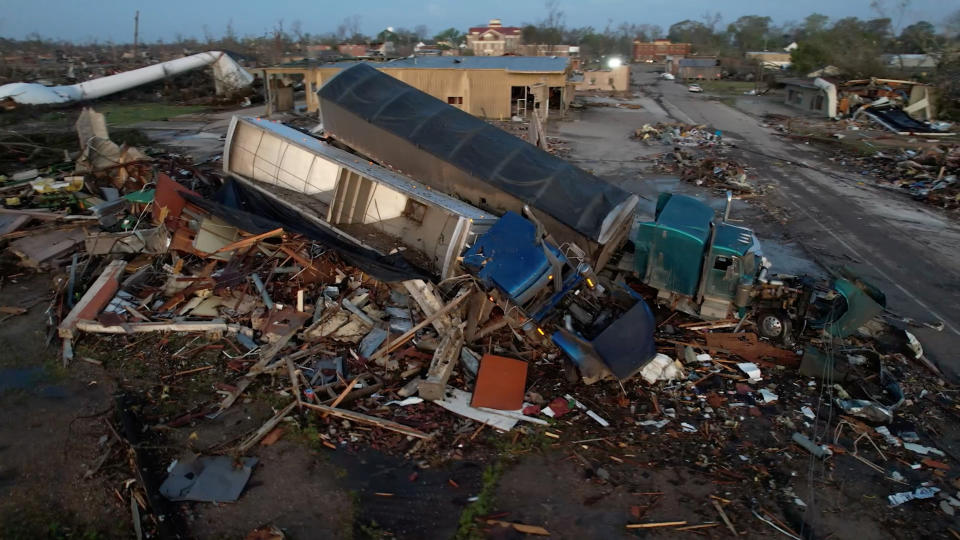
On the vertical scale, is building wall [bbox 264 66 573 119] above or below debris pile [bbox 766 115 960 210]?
above

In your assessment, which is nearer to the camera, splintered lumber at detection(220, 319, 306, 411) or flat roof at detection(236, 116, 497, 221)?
splintered lumber at detection(220, 319, 306, 411)

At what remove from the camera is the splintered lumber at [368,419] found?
569cm

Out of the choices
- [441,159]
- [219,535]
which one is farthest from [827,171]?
[219,535]

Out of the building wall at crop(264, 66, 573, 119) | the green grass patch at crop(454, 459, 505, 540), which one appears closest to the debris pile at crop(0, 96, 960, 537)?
the green grass patch at crop(454, 459, 505, 540)

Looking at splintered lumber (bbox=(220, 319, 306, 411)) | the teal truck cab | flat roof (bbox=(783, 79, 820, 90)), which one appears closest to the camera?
splintered lumber (bbox=(220, 319, 306, 411))

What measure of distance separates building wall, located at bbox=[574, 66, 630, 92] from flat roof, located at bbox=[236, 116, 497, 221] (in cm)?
3494

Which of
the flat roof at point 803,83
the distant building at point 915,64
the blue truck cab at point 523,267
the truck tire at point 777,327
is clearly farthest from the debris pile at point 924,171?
the distant building at point 915,64

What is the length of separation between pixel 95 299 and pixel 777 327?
9416 millimetres

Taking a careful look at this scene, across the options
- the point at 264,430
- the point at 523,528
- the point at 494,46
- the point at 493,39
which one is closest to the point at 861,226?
the point at 523,528

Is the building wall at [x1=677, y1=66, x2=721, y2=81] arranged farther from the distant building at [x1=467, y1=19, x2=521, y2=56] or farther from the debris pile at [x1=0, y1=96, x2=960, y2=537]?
the debris pile at [x1=0, y1=96, x2=960, y2=537]

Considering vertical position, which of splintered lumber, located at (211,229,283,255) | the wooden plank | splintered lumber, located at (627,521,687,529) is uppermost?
splintered lumber, located at (211,229,283,255)

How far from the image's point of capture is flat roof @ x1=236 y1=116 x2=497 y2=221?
8125mm

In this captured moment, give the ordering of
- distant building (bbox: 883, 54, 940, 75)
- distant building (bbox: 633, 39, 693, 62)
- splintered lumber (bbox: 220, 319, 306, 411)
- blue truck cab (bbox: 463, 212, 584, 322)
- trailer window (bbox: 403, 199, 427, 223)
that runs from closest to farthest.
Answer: splintered lumber (bbox: 220, 319, 306, 411) → blue truck cab (bbox: 463, 212, 584, 322) → trailer window (bbox: 403, 199, 427, 223) → distant building (bbox: 883, 54, 940, 75) → distant building (bbox: 633, 39, 693, 62)

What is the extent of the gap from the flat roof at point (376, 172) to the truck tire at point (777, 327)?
410cm
